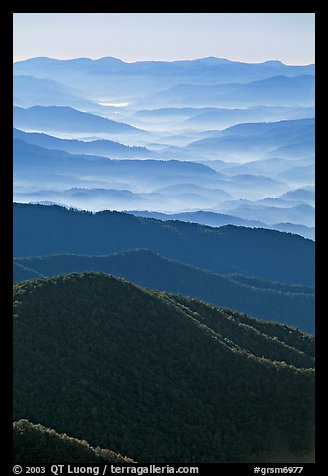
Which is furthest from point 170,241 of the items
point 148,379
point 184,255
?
point 148,379

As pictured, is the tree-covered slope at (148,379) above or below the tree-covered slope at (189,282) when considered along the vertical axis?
below

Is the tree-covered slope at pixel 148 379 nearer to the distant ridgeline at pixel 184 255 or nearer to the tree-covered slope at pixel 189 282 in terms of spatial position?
the tree-covered slope at pixel 189 282

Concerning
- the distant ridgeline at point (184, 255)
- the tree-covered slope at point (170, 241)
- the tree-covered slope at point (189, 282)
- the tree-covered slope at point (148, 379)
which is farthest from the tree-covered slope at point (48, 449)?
the tree-covered slope at point (170, 241)

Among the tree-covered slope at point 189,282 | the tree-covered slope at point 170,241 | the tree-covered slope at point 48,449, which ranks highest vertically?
the tree-covered slope at point 170,241

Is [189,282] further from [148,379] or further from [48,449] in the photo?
[48,449]

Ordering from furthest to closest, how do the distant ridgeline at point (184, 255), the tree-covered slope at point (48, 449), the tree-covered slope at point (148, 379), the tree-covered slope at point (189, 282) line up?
the distant ridgeline at point (184, 255), the tree-covered slope at point (189, 282), the tree-covered slope at point (148, 379), the tree-covered slope at point (48, 449)

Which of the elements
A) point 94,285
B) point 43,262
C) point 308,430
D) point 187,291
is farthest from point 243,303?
point 308,430
